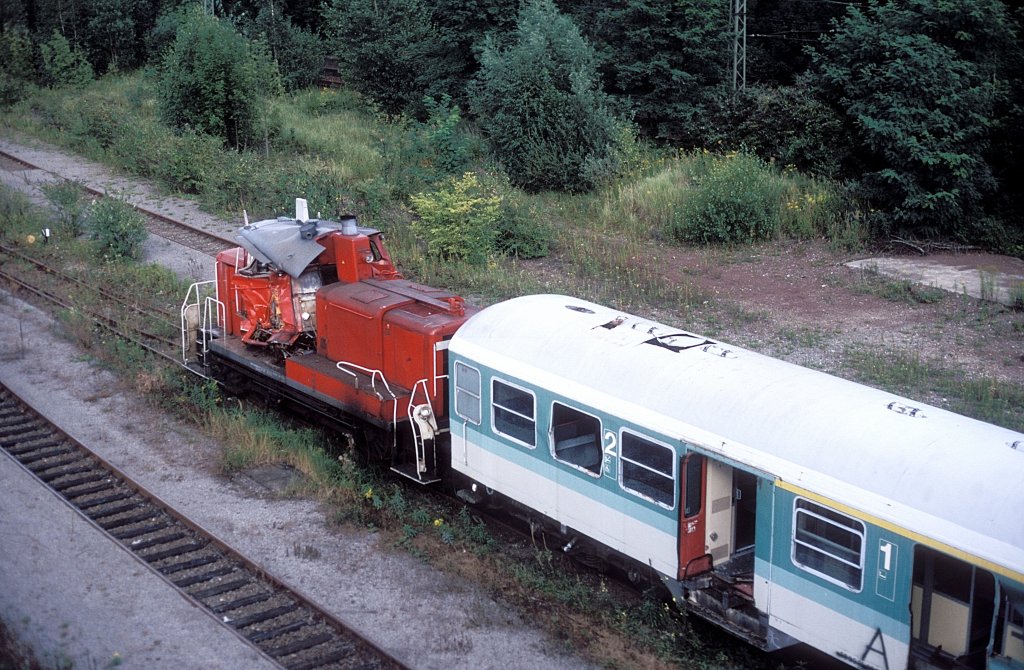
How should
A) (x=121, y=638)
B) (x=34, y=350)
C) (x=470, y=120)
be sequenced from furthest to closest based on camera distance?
(x=470, y=120) < (x=34, y=350) < (x=121, y=638)

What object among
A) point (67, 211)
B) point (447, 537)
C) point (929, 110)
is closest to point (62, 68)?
point (67, 211)

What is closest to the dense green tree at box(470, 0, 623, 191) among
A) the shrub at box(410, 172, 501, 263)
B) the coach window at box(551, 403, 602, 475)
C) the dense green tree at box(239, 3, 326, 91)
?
the shrub at box(410, 172, 501, 263)

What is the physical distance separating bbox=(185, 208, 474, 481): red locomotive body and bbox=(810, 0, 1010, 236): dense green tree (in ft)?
44.1

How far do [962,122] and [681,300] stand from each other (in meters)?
8.32

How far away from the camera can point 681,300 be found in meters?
19.4

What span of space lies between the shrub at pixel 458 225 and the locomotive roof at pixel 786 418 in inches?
417

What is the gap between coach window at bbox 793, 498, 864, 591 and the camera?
26.1ft

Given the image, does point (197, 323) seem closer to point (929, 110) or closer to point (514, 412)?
point (514, 412)

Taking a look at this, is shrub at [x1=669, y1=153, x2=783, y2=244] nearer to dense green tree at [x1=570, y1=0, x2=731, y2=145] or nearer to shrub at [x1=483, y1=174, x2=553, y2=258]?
shrub at [x1=483, y1=174, x2=553, y2=258]

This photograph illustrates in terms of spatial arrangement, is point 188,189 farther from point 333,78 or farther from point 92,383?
point 333,78

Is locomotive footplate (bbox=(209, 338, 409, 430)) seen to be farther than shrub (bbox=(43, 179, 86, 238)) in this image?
No

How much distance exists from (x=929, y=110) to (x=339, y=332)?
1531 cm

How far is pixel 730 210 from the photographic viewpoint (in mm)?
23109

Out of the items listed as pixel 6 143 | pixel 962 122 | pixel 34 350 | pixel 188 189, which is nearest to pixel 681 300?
pixel 962 122
